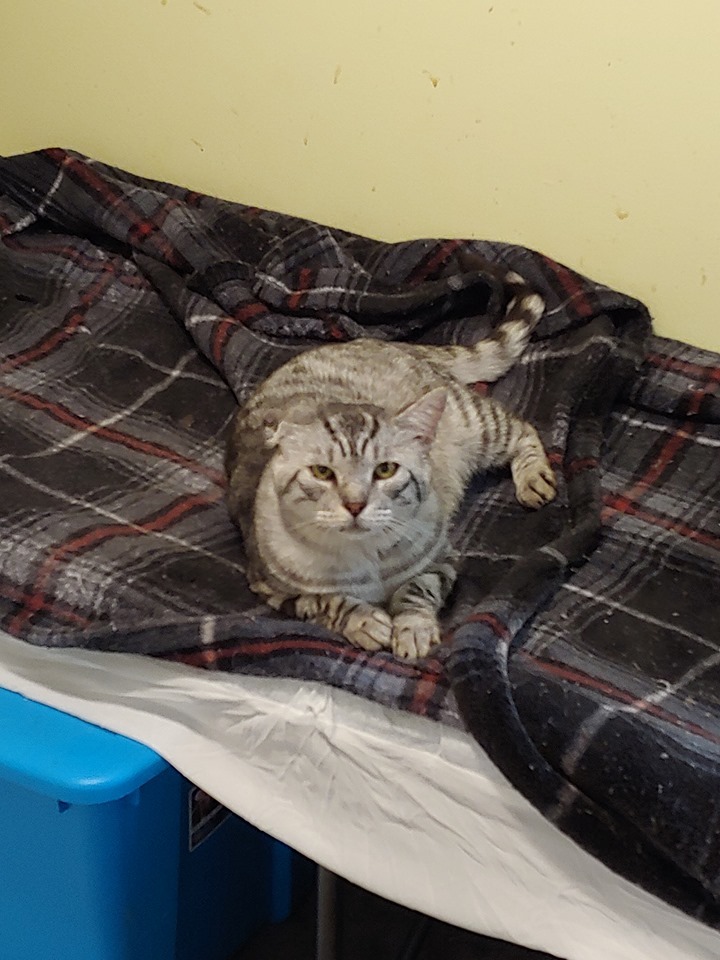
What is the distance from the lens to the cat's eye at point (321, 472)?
1.09m

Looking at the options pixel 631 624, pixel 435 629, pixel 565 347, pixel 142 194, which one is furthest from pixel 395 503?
pixel 142 194

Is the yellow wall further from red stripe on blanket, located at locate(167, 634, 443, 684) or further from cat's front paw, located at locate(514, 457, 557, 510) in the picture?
red stripe on blanket, located at locate(167, 634, 443, 684)

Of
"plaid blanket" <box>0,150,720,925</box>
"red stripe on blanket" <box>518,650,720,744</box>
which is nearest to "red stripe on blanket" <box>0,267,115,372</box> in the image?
"plaid blanket" <box>0,150,720,925</box>

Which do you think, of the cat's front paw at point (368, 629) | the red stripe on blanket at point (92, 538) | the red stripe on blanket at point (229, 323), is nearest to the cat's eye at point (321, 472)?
the cat's front paw at point (368, 629)

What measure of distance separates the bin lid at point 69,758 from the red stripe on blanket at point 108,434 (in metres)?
0.42

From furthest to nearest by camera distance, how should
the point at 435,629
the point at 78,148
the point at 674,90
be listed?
1. the point at 78,148
2. the point at 674,90
3. the point at 435,629

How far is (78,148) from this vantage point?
6.55 ft

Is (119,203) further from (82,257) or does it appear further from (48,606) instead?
(48,606)

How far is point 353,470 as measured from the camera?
1.08 metres

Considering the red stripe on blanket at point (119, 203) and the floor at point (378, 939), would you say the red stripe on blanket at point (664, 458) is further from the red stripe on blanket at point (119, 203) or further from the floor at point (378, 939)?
the red stripe on blanket at point (119, 203)

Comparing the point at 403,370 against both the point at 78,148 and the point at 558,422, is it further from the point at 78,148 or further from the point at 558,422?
the point at 78,148

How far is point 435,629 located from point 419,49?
912 millimetres

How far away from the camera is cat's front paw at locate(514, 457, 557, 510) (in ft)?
4.24

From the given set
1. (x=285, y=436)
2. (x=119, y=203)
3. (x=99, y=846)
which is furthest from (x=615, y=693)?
(x=119, y=203)
